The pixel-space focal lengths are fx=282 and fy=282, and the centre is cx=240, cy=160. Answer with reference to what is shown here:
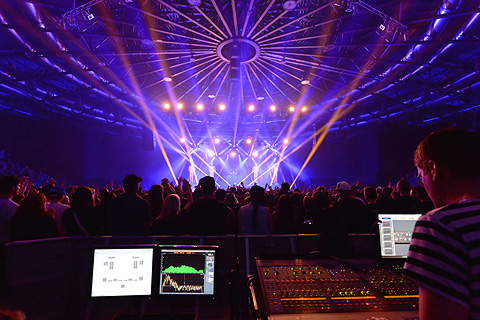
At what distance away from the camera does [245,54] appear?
30.7ft

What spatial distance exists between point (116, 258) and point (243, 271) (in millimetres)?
1614

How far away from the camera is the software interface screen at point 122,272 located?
273 cm

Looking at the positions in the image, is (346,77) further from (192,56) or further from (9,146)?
(9,146)

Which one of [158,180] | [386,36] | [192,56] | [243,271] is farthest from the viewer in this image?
[158,180]

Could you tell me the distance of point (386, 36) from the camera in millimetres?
9344

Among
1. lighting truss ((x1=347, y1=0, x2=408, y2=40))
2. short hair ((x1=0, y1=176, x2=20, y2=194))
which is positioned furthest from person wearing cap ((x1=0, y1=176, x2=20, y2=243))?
lighting truss ((x1=347, y1=0, x2=408, y2=40))

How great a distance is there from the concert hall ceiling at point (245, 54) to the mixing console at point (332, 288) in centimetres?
646

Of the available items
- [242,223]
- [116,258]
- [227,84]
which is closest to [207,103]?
[227,84]

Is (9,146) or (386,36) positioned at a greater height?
(386,36)

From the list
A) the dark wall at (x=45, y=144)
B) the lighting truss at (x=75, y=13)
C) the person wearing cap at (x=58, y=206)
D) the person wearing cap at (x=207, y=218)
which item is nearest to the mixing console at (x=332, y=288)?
the person wearing cap at (x=207, y=218)

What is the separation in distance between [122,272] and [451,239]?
8.87 feet

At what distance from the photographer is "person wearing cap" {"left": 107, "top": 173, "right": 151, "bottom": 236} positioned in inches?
153

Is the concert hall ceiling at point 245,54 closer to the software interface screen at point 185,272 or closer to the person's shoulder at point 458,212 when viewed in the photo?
the software interface screen at point 185,272

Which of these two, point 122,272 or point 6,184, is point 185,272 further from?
point 6,184
